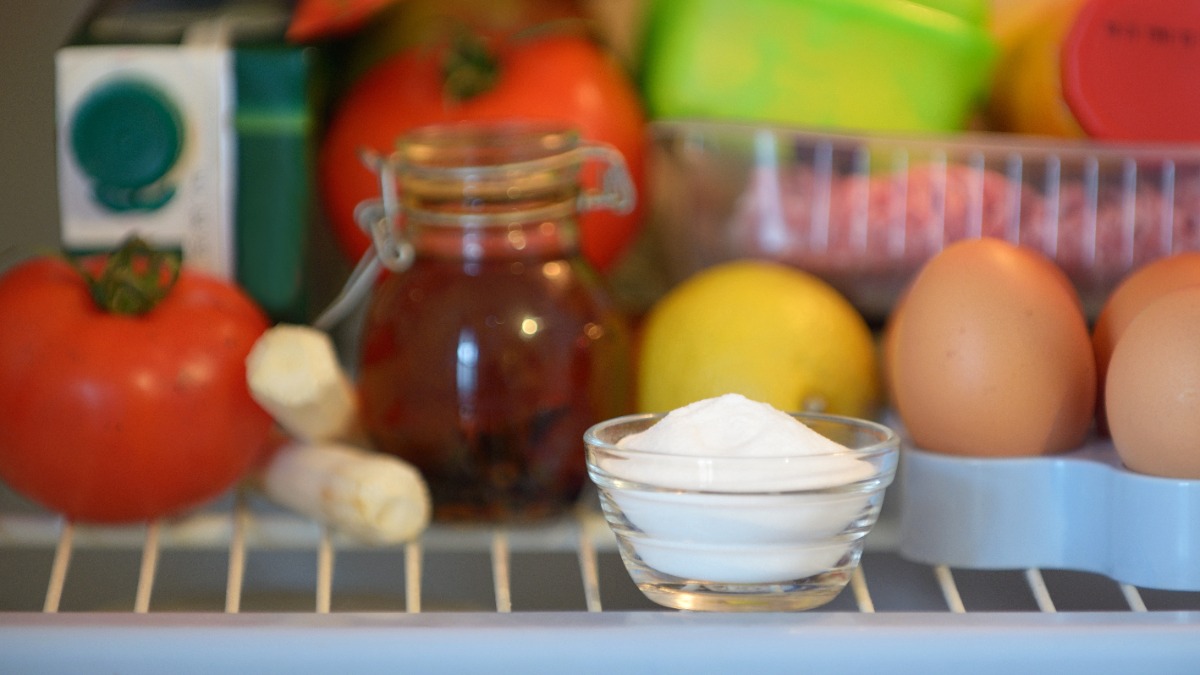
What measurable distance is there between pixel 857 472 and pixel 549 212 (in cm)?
28

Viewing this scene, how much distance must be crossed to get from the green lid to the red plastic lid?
0.55 metres

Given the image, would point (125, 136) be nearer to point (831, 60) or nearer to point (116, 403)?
point (116, 403)

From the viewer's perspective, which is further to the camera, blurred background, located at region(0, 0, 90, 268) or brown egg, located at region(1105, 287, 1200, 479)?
blurred background, located at region(0, 0, 90, 268)

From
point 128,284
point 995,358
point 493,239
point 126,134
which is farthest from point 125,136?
point 995,358

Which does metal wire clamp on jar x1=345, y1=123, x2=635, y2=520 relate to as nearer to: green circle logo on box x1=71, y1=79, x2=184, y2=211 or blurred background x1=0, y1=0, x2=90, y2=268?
green circle logo on box x1=71, y1=79, x2=184, y2=211

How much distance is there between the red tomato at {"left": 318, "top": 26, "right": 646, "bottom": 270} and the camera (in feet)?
2.73

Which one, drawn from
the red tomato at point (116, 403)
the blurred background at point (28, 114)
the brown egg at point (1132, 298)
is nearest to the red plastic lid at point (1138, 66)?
the brown egg at point (1132, 298)

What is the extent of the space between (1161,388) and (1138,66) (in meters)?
0.30

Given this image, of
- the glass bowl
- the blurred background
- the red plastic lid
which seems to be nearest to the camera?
the glass bowl

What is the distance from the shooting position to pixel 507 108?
0.83m

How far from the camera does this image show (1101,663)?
458 millimetres

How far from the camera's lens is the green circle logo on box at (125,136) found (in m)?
0.75

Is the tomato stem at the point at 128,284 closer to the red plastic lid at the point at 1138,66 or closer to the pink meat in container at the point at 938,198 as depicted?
the pink meat in container at the point at 938,198

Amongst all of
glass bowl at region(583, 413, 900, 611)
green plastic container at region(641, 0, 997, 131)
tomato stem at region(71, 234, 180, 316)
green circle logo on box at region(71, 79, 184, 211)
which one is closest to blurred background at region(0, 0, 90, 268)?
green circle logo on box at region(71, 79, 184, 211)
